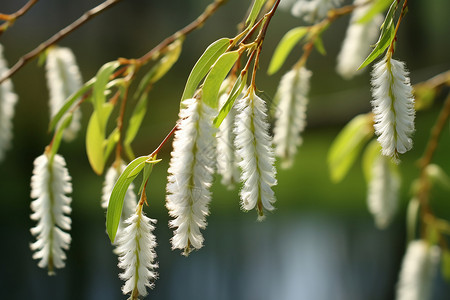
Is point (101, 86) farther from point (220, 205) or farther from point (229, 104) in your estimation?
point (220, 205)

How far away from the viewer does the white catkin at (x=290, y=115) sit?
435 millimetres

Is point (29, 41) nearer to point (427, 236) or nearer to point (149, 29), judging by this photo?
point (149, 29)

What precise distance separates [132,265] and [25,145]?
2.78 meters

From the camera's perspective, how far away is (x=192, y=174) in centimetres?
22

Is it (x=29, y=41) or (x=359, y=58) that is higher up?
(x=359, y=58)

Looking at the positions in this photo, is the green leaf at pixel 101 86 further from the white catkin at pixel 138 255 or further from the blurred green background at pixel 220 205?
the blurred green background at pixel 220 205

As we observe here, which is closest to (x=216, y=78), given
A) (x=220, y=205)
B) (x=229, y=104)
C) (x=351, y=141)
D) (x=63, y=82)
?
(x=229, y=104)

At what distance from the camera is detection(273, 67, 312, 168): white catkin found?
435mm

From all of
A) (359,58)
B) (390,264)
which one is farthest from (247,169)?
(390,264)

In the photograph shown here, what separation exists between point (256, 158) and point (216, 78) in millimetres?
45

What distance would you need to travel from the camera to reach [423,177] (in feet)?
2.00

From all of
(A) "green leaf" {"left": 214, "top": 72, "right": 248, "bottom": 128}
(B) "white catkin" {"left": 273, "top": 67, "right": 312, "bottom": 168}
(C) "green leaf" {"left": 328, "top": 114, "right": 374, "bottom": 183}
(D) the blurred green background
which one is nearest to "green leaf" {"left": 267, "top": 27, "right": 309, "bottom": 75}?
(B) "white catkin" {"left": 273, "top": 67, "right": 312, "bottom": 168}

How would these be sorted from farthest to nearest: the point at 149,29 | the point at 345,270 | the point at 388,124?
1. the point at 149,29
2. the point at 345,270
3. the point at 388,124

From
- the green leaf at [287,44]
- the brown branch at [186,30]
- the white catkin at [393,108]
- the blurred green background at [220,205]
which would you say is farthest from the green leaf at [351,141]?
the blurred green background at [220,205]
